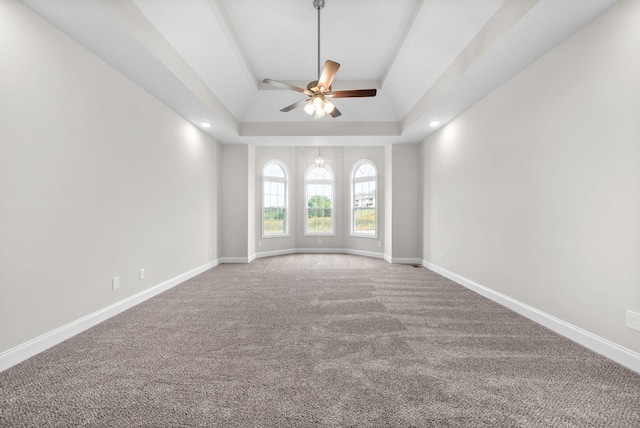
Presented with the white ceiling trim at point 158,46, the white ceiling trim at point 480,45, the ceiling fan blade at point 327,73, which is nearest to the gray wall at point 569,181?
the white ceiling trim at point 480,45

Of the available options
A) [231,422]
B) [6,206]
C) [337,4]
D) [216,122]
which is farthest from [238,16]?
[231,422]

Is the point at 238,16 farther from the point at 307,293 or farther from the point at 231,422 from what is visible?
the point at 231,422

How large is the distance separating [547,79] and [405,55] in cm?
167

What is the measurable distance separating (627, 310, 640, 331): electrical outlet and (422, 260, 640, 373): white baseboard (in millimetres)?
170

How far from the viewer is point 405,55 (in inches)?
141

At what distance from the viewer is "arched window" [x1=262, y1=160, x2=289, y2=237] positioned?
705 cm

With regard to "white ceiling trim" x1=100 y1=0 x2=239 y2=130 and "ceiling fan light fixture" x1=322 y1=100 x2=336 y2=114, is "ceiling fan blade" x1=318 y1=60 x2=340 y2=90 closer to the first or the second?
"ceiling fan light fixture" x1=322 y1=100 x2=336 y2=114

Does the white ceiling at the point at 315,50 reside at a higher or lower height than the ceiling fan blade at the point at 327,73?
higher

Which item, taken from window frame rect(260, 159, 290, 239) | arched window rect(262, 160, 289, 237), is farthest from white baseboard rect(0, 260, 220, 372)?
arched window rect(262, 160, 289, 237)

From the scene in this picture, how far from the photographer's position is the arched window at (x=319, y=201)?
7.71 metres


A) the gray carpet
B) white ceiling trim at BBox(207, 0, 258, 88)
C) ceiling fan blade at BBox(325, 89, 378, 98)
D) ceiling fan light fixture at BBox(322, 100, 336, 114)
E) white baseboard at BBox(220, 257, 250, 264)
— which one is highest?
white ceiling trim at BBox(207, 0, 258, 88)

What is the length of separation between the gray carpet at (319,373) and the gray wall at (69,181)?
1.30 ft

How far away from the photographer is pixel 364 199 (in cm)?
720

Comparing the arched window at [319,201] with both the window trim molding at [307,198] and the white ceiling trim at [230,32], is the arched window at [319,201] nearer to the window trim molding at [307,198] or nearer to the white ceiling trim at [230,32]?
the window trim molding at [307,198]
